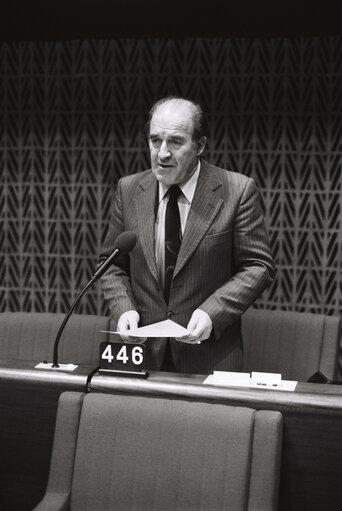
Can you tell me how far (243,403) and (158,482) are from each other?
1.02 ft

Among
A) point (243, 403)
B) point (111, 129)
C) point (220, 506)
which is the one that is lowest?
point (220, 506)

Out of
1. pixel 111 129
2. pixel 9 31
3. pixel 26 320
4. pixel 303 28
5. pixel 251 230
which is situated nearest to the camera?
pixel 251 230

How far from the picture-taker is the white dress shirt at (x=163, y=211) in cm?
259

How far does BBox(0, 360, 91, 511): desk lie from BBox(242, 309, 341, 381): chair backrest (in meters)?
1.47

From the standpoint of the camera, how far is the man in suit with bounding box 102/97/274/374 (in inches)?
98.1

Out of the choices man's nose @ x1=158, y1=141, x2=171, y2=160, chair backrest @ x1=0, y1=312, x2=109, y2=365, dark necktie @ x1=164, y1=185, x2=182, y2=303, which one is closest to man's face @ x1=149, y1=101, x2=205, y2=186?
man's nose @ x1=158, y1=141, x2=171, y2=160

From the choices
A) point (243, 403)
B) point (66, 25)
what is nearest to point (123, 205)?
point (243, 403)

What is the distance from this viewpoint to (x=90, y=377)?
216cm

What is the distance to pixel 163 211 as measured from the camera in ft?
8.58

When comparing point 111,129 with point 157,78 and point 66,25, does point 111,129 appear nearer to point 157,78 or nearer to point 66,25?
point 157,78

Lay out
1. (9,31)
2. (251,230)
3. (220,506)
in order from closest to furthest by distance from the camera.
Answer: (220,506) < (251,230) < (9,31)

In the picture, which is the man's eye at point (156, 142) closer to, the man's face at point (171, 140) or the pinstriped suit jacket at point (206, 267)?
the man's face at point (171, 140)

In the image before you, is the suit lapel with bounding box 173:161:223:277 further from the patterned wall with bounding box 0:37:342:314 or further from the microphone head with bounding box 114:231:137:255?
the patterned wall with bounding box 0:37:342:314

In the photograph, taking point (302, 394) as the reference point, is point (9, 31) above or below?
above
